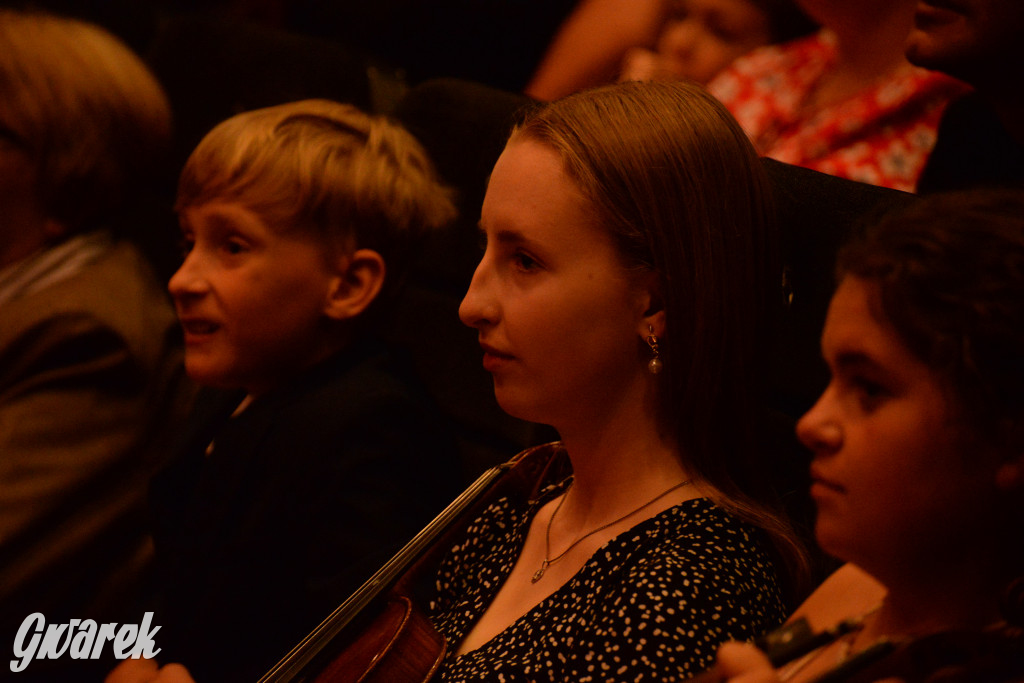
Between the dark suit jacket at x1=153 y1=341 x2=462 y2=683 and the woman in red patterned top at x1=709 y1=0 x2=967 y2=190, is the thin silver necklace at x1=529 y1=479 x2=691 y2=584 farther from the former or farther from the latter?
the woman in red patterned top at x1=709 y1=0 x2=967 y2=190

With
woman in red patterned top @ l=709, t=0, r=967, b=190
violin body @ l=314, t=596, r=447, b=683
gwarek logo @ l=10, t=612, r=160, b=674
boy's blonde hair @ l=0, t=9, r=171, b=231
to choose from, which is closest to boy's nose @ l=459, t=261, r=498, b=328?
violin body @ l=314, t=596, r=447, b=683

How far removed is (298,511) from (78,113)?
2.83 feet

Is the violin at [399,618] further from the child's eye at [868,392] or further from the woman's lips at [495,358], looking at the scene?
the child's eye at [868,392]

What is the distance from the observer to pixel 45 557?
1.56m

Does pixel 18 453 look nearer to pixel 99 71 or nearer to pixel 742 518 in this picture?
pixel 99 71

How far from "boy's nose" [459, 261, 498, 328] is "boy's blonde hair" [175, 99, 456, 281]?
462 mm

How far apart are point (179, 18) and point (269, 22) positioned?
484 millimetres

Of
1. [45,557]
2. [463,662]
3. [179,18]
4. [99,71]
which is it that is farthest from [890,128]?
[179,18]

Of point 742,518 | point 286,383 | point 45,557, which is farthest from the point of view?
point 45,557

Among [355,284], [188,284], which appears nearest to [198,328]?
[188,284]

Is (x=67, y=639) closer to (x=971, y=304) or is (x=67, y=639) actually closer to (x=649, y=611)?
(x=649, y=611)

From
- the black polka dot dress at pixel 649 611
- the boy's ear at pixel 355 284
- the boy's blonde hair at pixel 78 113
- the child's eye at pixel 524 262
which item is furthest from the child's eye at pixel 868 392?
the boy's blonde hair at pixel 78 113

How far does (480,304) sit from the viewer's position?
1015 mm

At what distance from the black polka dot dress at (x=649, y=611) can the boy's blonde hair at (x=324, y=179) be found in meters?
0.60
